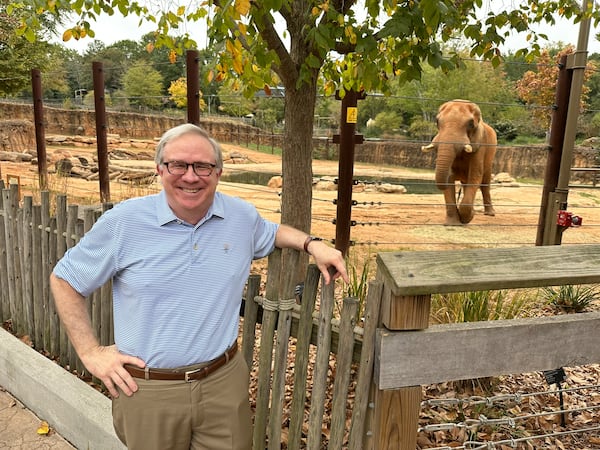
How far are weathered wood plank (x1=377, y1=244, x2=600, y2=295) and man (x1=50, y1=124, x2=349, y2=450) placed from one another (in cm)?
35

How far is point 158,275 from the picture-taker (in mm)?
1850

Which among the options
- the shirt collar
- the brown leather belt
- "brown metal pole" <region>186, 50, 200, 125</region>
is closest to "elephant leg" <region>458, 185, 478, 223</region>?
"brown metal pole" <region>186, 50, 200, 125</region>

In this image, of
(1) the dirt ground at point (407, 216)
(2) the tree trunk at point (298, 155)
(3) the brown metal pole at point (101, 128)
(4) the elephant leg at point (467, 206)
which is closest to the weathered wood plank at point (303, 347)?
(2) the tree trunk at point (298, 155)

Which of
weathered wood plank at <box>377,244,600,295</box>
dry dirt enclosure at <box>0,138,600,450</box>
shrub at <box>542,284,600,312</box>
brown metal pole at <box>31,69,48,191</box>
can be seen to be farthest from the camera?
brown metal pole at <box>31,69,48,191</box>

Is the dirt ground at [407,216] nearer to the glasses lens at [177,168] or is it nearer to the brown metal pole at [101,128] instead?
the brown metal pole at [101,128]

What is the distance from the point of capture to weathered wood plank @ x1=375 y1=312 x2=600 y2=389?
5.11 feet

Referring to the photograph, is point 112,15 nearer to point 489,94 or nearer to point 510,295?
point 510,295

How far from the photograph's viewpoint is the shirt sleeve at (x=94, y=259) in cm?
186

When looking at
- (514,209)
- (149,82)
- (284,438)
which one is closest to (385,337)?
(284,438)

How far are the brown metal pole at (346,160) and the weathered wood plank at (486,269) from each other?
376 centimetres

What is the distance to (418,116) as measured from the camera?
4269 centimetres

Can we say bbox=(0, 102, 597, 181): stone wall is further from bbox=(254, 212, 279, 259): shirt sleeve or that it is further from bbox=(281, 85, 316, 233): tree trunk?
bbox=(254, 212, 279, 259): shirt sleeve

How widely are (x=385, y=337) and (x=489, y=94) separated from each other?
44.8 metres

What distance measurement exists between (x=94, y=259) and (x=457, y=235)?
7.81 metres
